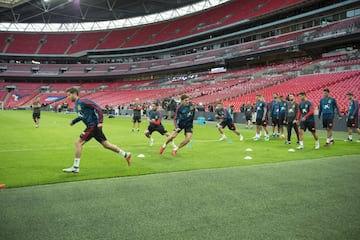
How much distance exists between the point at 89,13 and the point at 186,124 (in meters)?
72.6

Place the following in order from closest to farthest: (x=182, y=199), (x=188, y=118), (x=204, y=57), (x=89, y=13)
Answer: (x=182, y=199) < (x=188, y=118) < (x=204, y=57) < (x=89, y=13)

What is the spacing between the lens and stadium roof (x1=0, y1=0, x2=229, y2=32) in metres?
63.2

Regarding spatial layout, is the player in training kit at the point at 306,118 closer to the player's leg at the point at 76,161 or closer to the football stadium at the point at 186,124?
the football stadium at the point at 186,124

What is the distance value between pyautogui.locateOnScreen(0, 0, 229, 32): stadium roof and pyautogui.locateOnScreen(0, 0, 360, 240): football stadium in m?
0.48

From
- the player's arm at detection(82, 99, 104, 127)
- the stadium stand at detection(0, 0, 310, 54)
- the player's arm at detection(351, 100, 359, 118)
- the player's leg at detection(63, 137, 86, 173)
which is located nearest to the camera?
the player's leg at detection(63, 137, 86, 173)

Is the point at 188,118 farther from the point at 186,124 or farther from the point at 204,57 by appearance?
the point at 204,57

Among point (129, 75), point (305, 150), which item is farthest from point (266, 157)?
point (129, 75)

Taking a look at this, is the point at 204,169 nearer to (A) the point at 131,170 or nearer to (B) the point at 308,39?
(A) the point at 131,170

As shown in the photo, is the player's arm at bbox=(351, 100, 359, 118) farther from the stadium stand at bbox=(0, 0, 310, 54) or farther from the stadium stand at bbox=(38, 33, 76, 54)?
the stadium stand at bbox=(38, 33, 76, 54)

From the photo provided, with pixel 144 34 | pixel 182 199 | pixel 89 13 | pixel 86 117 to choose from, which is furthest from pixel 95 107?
pixel 89 13

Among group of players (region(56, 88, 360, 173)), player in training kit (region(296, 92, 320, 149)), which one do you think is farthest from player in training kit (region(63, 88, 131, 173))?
player in training kit (region(296, 92, 320, 149))

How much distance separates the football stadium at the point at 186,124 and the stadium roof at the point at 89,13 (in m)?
0.48

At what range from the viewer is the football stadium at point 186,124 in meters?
3.95

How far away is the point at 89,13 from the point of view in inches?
2859
